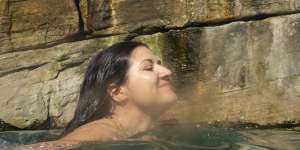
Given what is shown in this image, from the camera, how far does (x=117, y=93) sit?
3131 millimetres

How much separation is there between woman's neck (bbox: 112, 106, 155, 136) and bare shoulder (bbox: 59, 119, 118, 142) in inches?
3.1

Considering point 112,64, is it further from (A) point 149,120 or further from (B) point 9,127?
(B) point 9,127

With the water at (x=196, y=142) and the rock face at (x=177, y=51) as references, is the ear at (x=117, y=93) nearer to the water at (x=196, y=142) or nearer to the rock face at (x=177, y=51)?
the water at (x=196, y=142)

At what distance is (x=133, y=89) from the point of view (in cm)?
310

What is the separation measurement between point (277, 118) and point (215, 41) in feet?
3.27

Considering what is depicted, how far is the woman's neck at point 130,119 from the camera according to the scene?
3.16 metres

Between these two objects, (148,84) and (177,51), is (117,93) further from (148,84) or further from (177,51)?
(177,51)

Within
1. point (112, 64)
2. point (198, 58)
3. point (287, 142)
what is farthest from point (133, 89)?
point (198, 58)

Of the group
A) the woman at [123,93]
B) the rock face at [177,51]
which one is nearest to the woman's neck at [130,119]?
the woman at [123,93]

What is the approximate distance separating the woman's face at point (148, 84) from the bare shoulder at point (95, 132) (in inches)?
7.6

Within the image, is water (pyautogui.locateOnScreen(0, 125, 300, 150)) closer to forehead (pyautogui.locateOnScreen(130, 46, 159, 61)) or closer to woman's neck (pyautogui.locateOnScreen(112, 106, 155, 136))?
woman's neck (pyautogui.locateOnScreen(112, 106, 155, 136))

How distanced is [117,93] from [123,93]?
0.03 m

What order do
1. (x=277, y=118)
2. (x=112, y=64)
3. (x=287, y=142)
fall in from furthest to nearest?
(x=277, y=118) < (x=287, y=142) < (x=112, y=64)

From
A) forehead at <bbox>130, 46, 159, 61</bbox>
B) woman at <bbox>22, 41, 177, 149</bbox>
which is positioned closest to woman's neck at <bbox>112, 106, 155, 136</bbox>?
woman at <bbox>22, 41, 177, 149</bbox>
